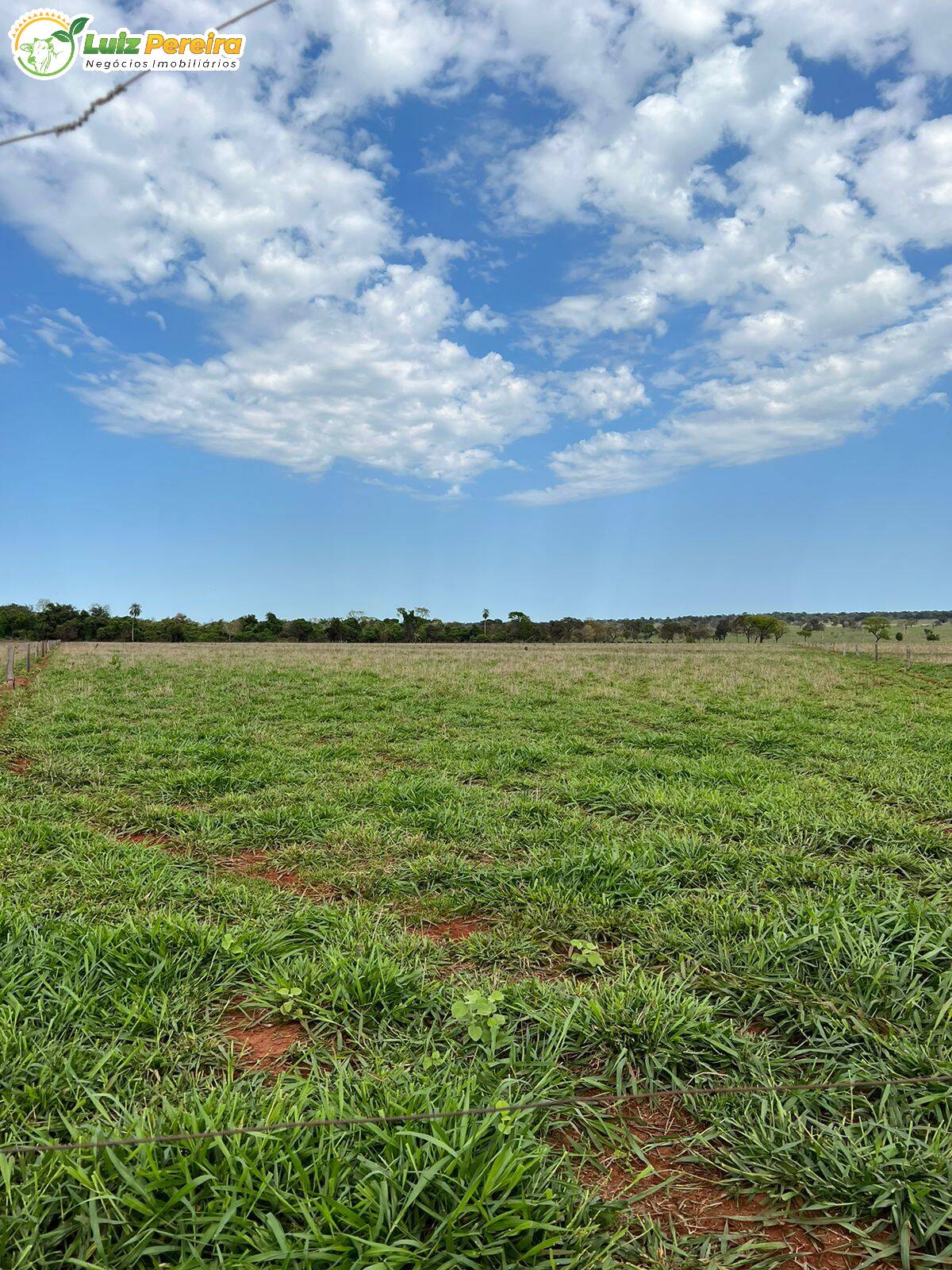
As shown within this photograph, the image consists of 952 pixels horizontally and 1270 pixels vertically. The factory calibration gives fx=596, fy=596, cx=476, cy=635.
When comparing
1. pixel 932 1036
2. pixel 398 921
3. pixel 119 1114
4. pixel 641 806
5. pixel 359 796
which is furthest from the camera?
pixel 359 796

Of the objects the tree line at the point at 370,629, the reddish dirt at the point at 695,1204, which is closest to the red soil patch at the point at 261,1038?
the reddish dirt at the point at 695,1204

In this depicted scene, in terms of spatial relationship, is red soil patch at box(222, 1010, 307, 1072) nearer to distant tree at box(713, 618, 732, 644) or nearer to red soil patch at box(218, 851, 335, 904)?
red soil patch at box(218, 851, 335, 904)

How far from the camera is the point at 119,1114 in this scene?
2324mm

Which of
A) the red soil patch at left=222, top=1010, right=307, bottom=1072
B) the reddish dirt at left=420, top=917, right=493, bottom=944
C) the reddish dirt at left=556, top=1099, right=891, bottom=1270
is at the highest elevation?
the red soil patch at left=222, top=1010, right=307, bottom=1072

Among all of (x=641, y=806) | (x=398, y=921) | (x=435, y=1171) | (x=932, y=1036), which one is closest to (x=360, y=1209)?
(x=435, y=1171)

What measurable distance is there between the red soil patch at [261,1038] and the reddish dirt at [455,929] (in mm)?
1077

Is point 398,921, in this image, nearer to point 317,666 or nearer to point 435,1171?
point 435,1171

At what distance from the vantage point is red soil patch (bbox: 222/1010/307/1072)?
2.67 meters

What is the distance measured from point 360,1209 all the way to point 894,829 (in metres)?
5.34

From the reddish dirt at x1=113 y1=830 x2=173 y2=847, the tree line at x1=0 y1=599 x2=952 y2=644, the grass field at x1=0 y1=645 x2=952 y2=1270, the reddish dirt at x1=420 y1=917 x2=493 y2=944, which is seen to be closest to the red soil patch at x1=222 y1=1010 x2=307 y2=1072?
the grass field at x1=0 y1=645 x2=952 y2=1270

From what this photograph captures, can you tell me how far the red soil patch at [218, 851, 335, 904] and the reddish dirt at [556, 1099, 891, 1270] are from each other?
2.64 m

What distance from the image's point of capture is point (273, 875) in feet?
16.2

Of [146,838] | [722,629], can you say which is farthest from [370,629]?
[146,838]

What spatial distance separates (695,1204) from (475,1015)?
1.08 metres
